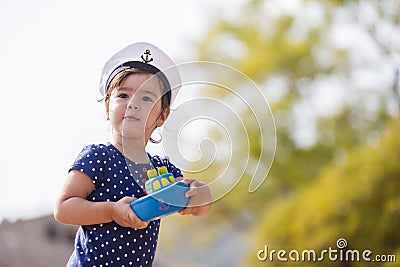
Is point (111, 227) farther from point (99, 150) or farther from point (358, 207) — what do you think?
point (358, 207)

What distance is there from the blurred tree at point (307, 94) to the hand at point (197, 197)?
10.6 feet

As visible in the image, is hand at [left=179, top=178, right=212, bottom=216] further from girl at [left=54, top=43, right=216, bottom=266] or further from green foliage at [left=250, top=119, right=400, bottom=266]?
green foliage at [left=250, top=119, right=400, bottom=266]

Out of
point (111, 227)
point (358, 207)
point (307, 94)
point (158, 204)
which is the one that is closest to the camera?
point (158, 204)

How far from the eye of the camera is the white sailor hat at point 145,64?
109 centimetres

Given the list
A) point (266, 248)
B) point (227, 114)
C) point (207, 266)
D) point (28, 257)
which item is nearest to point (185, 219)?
point (207, 266)

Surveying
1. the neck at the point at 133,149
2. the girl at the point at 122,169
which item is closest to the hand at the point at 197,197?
the girl at the point at 122,169

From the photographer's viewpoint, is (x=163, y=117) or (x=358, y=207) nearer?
(x=163, y=117)

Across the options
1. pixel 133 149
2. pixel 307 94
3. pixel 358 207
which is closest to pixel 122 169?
pixel 133 149

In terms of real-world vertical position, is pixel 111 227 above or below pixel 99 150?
below

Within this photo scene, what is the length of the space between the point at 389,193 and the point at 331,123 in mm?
1423

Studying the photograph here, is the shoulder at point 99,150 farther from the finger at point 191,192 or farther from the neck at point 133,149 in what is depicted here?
the finger at point 191,192

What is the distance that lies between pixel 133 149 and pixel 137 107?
0.24ft

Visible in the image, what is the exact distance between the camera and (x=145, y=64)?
1.11 meters

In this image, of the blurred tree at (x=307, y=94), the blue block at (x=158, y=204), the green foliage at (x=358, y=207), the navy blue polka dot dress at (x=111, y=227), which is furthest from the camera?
the blurred tree at (x=307, y=94)
